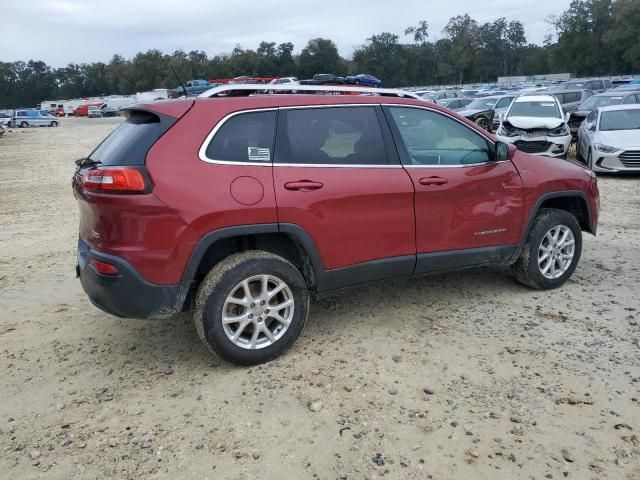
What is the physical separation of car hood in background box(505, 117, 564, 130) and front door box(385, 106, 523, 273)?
9.17 m

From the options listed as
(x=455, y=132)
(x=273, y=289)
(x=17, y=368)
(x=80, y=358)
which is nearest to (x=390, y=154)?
(x=455, y=132)

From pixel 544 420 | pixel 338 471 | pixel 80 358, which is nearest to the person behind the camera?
pixel 338 471

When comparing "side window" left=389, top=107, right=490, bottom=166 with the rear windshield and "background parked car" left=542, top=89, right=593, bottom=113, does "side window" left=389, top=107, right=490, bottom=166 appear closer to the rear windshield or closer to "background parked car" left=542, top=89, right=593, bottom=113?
the rear windshield

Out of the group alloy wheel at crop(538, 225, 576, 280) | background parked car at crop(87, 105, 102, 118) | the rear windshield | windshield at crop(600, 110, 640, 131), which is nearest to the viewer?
the rear windshield

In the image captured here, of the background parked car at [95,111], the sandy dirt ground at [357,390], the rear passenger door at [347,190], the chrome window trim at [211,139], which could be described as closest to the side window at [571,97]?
the sandy dirt ground at [357,390]

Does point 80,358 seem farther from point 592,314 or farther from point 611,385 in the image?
point 592,314

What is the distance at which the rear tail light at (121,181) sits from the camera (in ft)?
11.1

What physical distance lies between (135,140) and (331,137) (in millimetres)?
1331

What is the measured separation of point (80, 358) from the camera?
408 cm

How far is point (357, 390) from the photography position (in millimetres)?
3502

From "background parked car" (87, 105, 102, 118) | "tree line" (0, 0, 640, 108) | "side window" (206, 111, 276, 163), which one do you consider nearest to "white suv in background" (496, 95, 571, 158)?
"side window" (206, 111, 276, 163)

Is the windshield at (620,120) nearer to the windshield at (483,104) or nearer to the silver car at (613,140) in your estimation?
the silver car at (613,140)

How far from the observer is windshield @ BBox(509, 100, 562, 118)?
45.1ft

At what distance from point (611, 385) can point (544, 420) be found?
64cm
